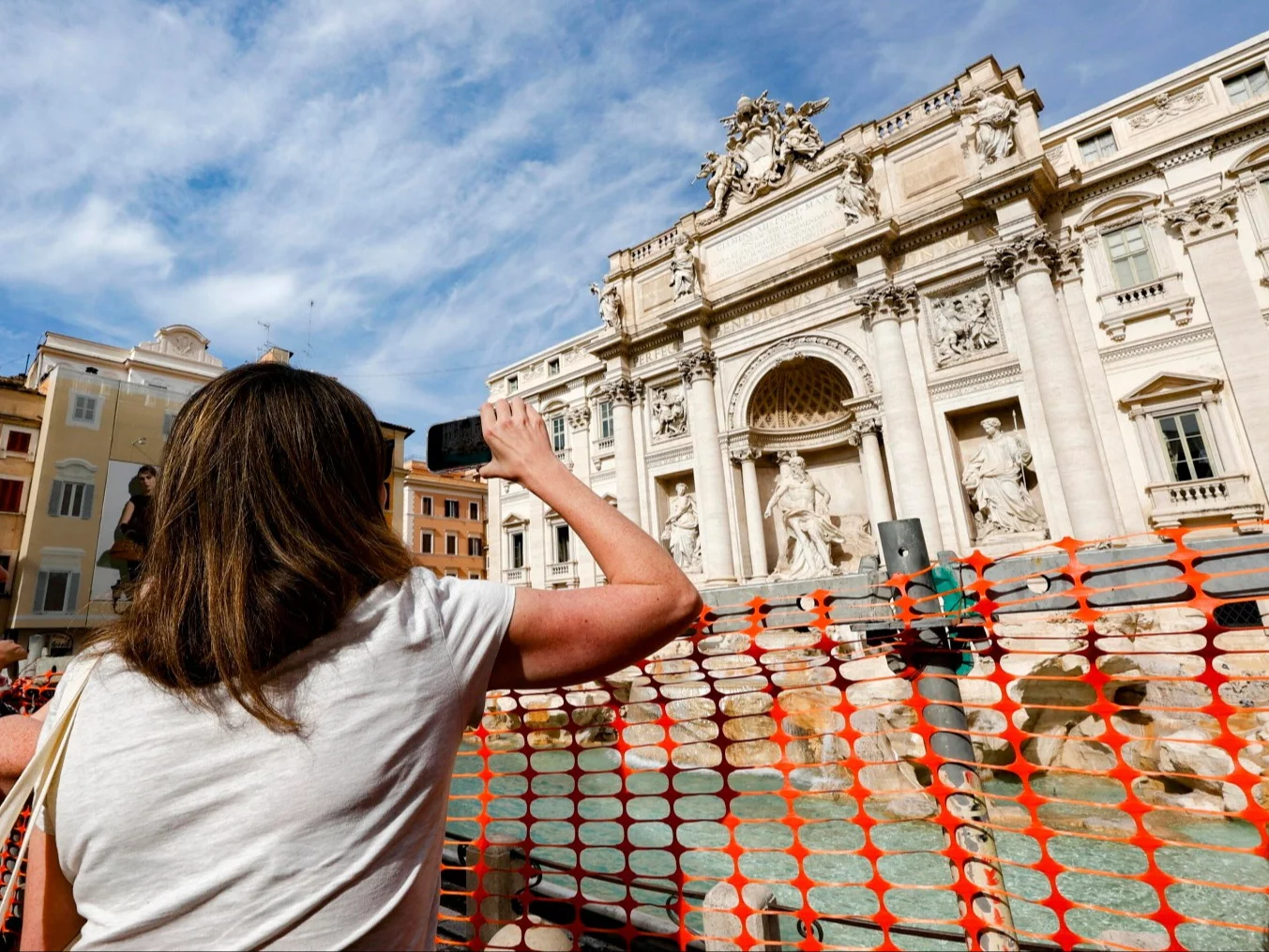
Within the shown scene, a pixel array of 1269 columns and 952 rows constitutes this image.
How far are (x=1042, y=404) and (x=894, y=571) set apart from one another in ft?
42.9

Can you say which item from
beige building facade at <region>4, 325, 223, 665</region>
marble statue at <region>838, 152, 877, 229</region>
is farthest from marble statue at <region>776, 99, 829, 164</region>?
beige building facade at <region>4, 325, 223, 665</region>

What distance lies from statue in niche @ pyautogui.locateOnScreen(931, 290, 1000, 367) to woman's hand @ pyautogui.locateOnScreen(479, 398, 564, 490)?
15787 millimetres

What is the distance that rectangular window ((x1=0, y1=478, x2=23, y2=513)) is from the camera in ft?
68.3

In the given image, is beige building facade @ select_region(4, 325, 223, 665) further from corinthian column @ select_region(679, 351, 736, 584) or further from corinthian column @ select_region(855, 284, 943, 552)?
corinthian column @ select_region(855, 284, 943, 552)

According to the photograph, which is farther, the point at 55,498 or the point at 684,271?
the point at 55,498

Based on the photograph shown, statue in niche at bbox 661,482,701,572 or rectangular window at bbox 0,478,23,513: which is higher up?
rectangular window at bbox 0,478,23,513

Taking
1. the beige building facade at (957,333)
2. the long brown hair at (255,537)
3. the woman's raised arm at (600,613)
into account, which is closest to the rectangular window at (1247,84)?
the beige building facade at (957,333)

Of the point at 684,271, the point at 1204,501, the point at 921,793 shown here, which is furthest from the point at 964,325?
the point at 921,793

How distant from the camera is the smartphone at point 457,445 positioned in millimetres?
1740

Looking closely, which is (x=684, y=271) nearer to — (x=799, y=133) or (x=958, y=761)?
(x=799, y=133)

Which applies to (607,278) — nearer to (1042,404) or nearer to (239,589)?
(1042,404)

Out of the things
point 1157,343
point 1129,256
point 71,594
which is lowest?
point 71,594

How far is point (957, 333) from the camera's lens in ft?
49.4

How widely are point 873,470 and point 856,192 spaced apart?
736 centimetres
